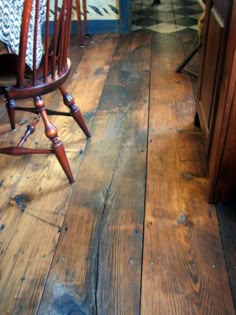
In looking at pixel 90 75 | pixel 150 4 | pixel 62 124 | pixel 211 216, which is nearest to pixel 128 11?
pixel 90 75

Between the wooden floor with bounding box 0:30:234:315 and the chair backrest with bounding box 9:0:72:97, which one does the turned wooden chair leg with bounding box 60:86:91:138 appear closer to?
the wooden floor with bounding box 0:30:234:315

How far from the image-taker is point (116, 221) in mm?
1219

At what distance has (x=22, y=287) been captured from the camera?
3.33ft

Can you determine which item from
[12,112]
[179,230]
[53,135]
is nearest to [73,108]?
[53,135]

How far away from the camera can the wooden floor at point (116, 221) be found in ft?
3.21

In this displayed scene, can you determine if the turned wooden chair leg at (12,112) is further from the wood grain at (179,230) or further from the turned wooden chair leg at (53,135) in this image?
the wood grain at (179,230)

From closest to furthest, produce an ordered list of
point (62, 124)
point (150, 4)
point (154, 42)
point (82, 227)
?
point (82, 227) < point (62, 124) < point (154, 42) < point (150, 4)

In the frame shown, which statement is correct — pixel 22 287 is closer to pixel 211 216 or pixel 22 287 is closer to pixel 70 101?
pixel 211 216

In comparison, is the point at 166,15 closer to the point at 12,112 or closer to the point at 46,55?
the point at 12,112

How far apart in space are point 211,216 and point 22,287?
28.3 inches

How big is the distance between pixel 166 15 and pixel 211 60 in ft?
9.03

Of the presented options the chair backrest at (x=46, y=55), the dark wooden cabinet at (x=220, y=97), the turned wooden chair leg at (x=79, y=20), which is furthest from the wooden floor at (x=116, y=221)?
the turned wooden chair leg at (x=79, y=20)

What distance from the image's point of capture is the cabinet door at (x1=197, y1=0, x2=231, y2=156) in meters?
1.11

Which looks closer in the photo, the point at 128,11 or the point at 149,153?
the point at 149,153
